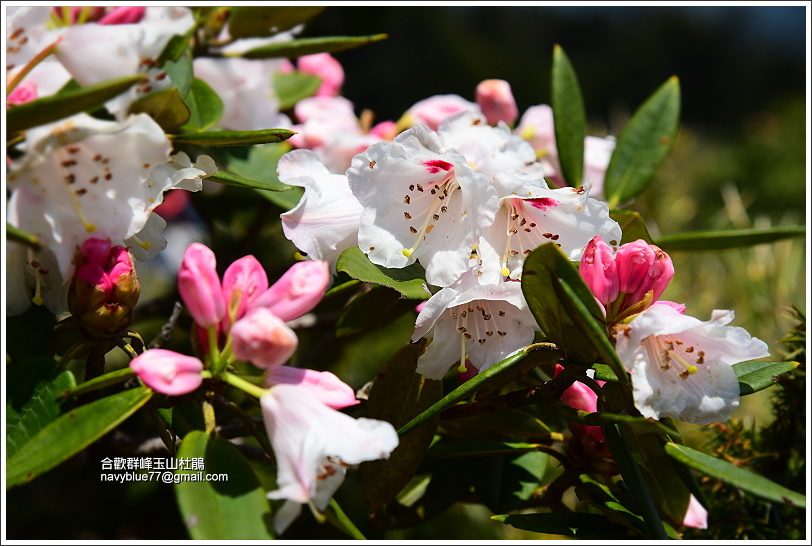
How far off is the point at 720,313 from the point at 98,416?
53 cm

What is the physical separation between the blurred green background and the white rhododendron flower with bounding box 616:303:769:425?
402mm

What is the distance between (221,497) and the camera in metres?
0.58

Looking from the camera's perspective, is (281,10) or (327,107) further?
(327,107)

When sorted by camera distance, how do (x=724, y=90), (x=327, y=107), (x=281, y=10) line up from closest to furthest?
(x=281, y=10)
(x=327, y=107)
(x=724, y=90)

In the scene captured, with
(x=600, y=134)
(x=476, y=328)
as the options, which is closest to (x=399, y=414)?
(x=476, y=328)

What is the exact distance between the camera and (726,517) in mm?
935

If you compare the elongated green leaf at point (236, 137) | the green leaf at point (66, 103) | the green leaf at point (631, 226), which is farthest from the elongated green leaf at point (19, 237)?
the green leaf at point (631, 226)

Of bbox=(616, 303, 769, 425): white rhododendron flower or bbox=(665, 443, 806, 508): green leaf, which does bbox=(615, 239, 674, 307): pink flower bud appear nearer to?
bbox=(616, 303, 769, 425): white rhododendron flower

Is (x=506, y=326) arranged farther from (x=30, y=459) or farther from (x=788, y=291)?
(x=788, y=291)

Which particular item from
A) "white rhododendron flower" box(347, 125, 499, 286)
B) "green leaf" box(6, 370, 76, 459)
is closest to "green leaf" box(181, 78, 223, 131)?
"white rhododendron flower" box(347, 125, 499, 286)

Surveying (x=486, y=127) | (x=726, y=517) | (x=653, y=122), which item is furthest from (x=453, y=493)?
(x=653, y=122)

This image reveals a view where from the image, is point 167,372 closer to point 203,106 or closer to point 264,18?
point 203,106

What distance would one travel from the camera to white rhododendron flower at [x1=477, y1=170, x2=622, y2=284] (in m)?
0.70

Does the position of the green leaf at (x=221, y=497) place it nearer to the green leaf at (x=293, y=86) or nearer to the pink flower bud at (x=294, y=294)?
the pink flower bud at (x=294, y=294)
